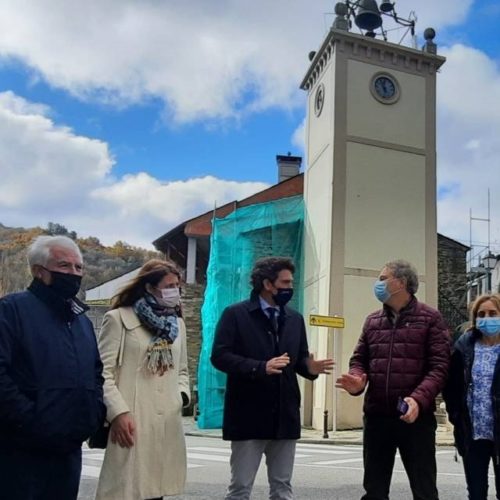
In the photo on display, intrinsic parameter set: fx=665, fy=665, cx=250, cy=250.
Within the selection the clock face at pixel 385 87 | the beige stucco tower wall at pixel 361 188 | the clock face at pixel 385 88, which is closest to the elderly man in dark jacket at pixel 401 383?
the beige stucco tower wall at pixel 361 188

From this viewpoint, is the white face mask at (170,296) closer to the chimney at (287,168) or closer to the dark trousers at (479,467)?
the dark trousers at (479,467)

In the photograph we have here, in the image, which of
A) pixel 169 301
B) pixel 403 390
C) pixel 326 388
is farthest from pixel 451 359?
pixel 326 388

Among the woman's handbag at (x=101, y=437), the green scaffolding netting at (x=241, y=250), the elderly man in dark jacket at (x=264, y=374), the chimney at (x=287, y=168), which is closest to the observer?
the woman's handbag at (x=101, y=437)

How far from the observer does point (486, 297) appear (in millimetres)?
4617

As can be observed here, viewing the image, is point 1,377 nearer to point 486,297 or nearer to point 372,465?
point 372,465

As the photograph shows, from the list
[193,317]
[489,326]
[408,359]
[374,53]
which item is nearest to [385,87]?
[374,53]

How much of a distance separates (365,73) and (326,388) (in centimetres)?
994

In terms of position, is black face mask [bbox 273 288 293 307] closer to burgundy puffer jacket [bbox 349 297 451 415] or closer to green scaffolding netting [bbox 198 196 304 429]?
burgundy puffer jacket [bbox 349 297 451 415]

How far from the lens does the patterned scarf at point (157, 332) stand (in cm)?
404

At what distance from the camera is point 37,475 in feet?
10.7

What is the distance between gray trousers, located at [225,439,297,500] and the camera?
412 centimetres

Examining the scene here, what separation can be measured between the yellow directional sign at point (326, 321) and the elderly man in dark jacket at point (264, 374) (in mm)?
13084

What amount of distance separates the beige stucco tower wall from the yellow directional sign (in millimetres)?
1408

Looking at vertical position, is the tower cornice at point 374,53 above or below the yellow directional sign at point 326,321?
above
